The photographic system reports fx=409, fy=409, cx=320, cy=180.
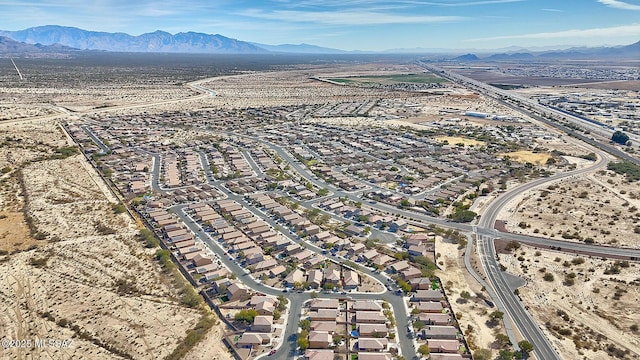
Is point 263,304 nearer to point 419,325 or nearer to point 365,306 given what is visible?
point 365,306

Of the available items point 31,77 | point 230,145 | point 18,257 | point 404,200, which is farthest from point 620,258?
point 31,77

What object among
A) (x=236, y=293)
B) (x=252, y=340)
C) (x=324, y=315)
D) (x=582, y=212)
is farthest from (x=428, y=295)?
(x=582, y=212)

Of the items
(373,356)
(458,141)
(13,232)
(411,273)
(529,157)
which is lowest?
(373,356)

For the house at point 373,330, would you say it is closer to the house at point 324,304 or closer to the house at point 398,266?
the house at point 324,304

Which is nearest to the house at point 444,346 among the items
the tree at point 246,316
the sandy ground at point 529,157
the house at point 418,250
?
the house at point 418,250

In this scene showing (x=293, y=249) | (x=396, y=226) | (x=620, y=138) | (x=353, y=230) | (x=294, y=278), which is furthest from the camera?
(x=620, y=138)

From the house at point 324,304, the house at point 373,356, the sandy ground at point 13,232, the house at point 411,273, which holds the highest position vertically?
the sandy ground at point 13,232

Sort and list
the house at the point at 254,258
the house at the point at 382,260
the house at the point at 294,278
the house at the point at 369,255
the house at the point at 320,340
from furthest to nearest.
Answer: the house at the point at 369,255
the house at the point at 382,260
the house at the point at 254,258
the house at the point at 294,278
the house at the point at 320,340

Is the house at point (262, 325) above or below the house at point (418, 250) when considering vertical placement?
below
